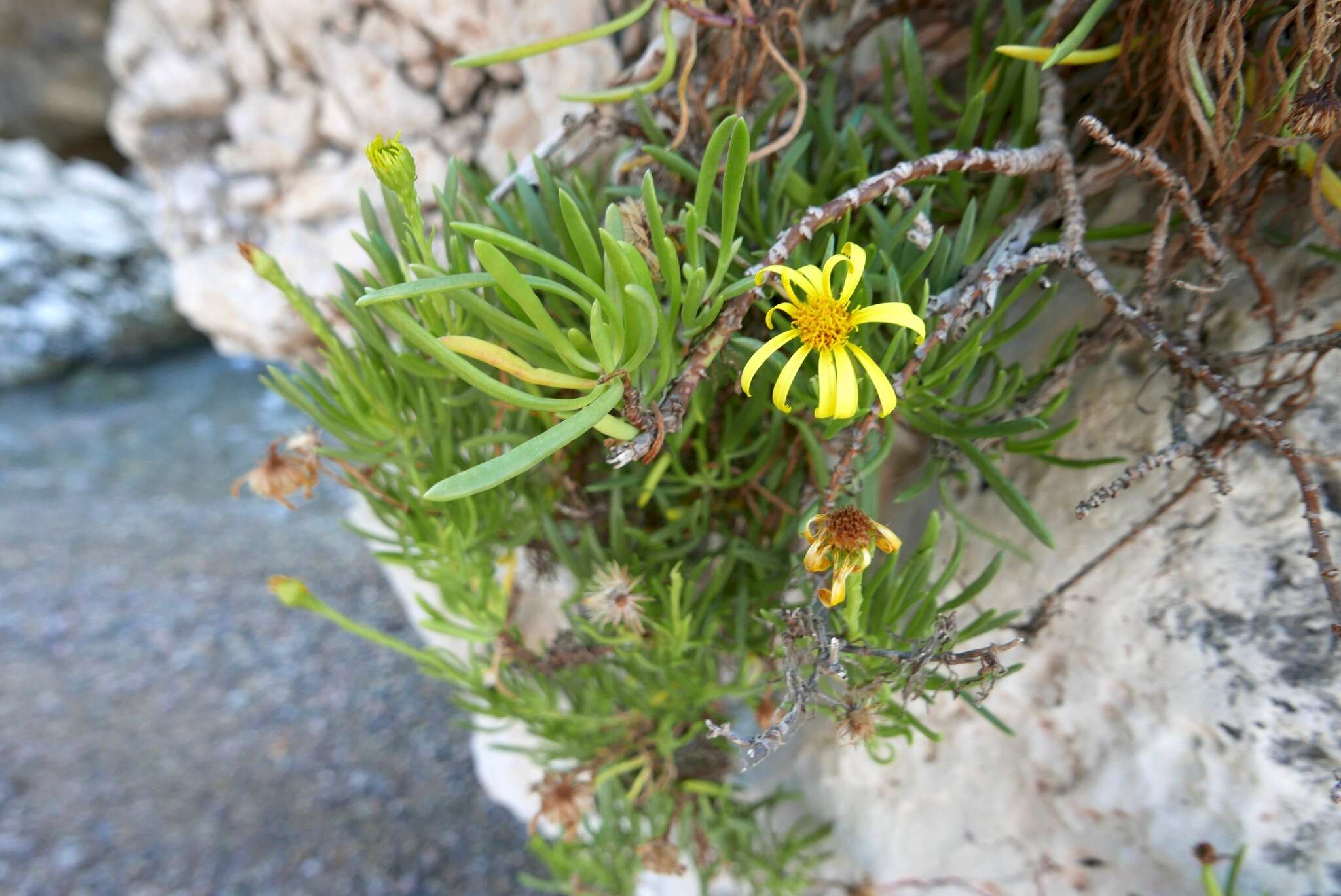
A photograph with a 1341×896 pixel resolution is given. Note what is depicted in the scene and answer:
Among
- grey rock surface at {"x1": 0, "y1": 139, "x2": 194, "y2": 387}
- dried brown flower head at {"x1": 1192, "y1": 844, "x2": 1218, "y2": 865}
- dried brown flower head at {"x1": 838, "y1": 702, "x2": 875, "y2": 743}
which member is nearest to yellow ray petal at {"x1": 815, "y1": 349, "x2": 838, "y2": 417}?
dried brown flower head at {"x1": 838, "y1": 702, "x2": 875, "y2": 743}

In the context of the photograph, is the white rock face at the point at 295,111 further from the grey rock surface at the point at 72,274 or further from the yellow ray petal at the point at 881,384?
the grey rock surface at the point at 72,274

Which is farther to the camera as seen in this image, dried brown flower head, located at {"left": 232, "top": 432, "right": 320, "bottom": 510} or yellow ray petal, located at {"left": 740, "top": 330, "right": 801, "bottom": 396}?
dried brown flower head, located at {"left": 232, "top": 432, "right": 320, "bottom": 510}

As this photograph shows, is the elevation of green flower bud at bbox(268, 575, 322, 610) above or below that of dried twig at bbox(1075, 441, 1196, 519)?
below

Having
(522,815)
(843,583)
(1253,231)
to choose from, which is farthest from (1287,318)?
(522,815)

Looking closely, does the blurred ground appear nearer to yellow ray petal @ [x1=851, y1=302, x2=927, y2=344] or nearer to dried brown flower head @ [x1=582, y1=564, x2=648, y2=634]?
dried brown flower head @ [x1=582, y1=564, x2=648, y2=634]

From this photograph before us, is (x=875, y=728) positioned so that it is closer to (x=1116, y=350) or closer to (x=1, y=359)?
(x=1116, y=350)

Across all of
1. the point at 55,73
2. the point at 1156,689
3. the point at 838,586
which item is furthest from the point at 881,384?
the point at 55,73
